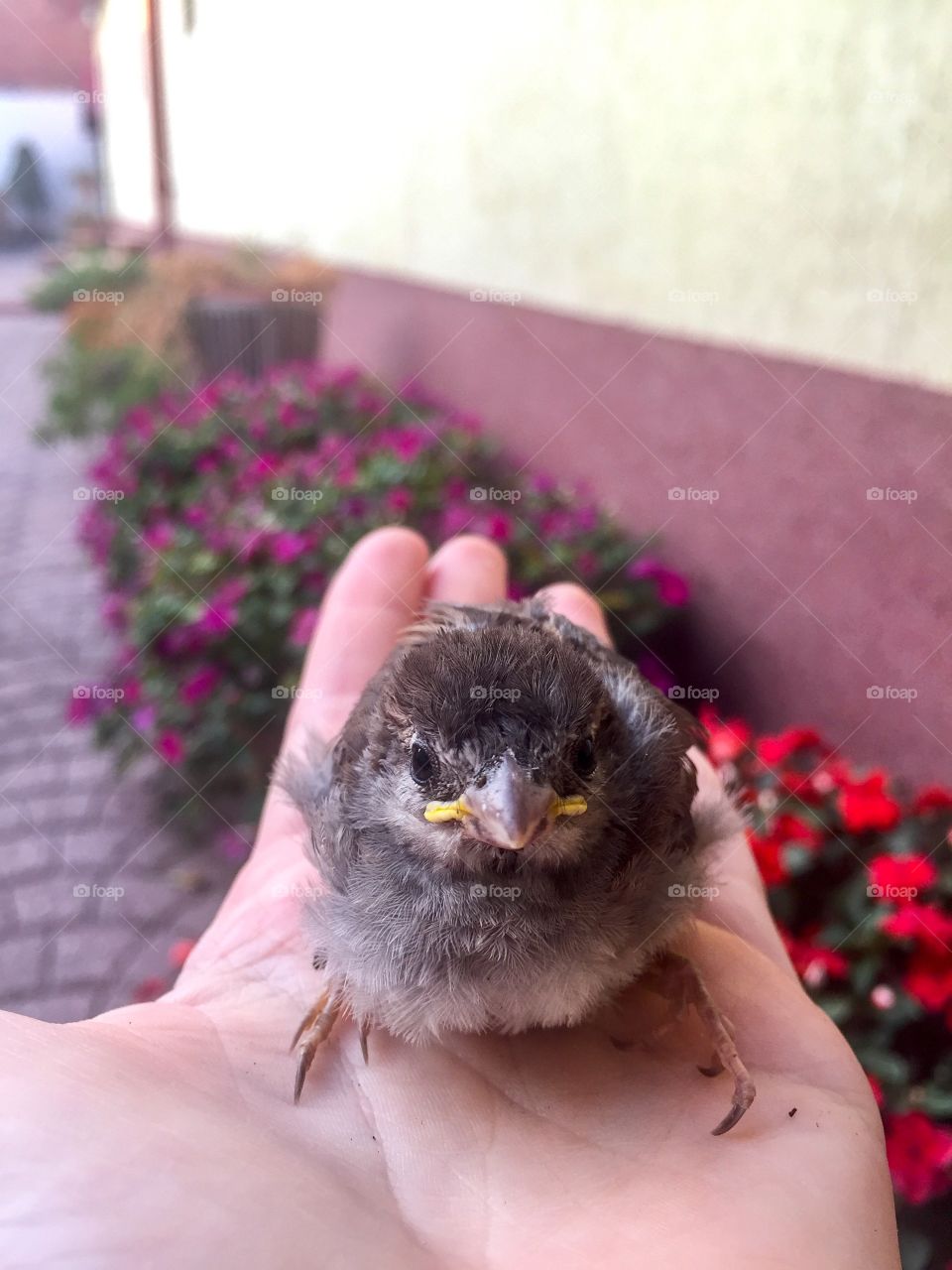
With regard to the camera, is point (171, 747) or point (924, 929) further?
point (171, 747)

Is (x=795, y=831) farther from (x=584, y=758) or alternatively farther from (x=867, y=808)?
(x=584, y=758)

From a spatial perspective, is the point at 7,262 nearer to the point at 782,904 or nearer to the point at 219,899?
the point at 219,899
